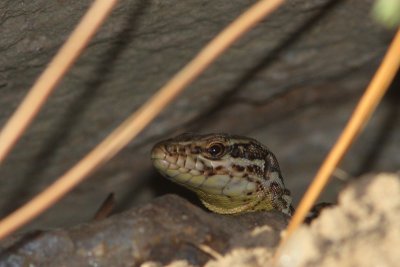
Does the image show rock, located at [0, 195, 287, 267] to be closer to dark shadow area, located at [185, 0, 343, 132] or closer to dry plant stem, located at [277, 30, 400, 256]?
dry plant stem, located at [277, 30, 400, 256]

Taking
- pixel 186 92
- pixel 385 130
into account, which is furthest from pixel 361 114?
pixel 385 130

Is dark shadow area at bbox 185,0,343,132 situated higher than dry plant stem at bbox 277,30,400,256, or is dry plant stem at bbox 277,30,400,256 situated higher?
dry plant stem at bbox 277,30,400,256

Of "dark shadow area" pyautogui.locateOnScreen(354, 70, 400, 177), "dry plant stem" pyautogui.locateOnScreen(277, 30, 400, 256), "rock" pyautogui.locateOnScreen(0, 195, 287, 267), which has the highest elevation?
"dry plant stem" pyautogui.locateOnScreen(277, 30, 400, 256)

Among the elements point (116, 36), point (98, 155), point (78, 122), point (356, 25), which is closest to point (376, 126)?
point (356, 25)

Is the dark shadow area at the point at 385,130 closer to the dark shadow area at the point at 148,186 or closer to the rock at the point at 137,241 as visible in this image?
the dark shadow area at the point at 148,186

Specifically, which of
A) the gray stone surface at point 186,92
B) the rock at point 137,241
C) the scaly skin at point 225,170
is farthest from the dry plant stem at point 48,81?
the scaly skin at point 225,170

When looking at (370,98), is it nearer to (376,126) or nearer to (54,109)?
(54,109)

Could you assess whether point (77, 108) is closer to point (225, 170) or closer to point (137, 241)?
point (225, 170)

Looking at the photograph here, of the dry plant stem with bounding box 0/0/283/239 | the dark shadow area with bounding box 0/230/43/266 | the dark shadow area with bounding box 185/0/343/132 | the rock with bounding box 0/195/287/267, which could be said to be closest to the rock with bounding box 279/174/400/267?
the rock with bounding box 0/195/287/267
